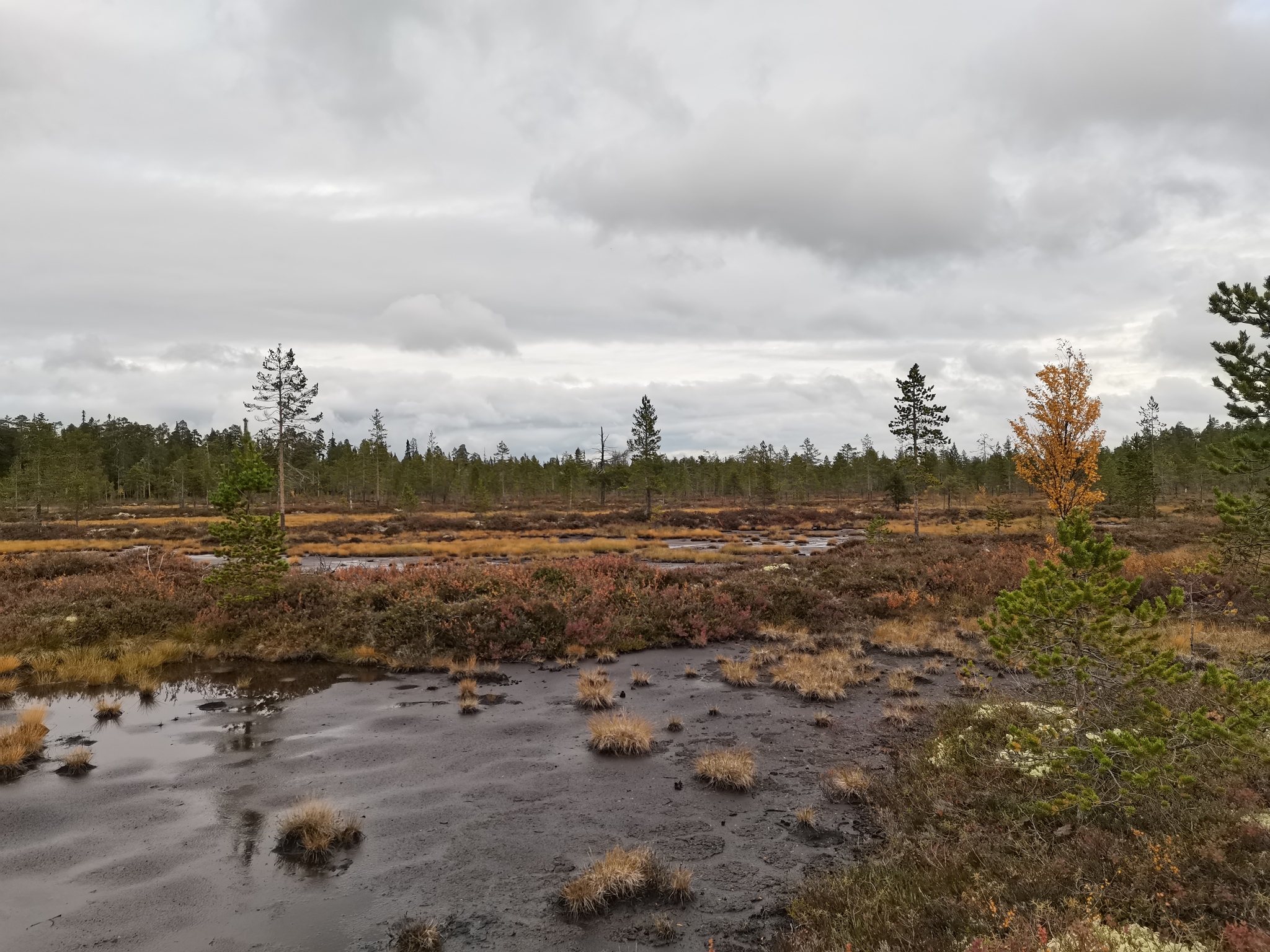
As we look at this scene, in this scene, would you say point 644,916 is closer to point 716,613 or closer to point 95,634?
point 716,613

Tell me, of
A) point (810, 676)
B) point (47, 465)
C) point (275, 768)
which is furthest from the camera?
point (47, 465)

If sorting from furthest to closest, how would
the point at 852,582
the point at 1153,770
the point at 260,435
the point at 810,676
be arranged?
the point at 260,435
the point at 852,582
the point at 810,676
the point at 1153,770

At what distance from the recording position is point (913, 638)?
19.6 metres

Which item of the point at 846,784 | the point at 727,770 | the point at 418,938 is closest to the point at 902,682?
the point at 846,784

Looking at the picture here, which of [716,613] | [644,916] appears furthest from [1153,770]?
[716,613]

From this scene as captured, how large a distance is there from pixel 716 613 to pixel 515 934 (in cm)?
1549

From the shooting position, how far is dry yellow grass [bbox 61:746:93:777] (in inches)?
411

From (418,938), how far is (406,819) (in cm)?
293

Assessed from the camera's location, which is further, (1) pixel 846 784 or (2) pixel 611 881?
(1) pixel 846 784

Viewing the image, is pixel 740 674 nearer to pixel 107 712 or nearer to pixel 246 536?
pixel 107 712

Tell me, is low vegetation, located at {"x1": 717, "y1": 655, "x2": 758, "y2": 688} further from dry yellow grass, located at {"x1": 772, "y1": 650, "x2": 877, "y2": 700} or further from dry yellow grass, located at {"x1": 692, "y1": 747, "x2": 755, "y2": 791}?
dry yellow grass, located at {"x1": 692, "y1": 747, "x2": 755, "y2": 791}

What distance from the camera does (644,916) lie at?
7094 mm

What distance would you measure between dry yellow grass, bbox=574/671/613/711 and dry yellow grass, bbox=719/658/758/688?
308 cm

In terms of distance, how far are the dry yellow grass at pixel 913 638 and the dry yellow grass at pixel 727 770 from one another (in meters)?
9.61
